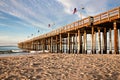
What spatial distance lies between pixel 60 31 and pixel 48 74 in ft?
62.9

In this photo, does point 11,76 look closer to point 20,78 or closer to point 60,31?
point 20,78

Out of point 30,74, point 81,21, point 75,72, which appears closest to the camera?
point 30,74

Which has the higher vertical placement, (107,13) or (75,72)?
(107,13)

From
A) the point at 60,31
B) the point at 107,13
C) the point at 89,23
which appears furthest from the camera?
the point at 60,31

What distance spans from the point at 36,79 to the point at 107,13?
11.4 meters

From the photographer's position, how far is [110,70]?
24.0 feet

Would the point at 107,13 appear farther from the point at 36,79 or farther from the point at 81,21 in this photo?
the point at 36,79

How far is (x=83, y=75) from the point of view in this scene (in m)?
6.47

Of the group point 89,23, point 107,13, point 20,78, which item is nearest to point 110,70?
point 20,78

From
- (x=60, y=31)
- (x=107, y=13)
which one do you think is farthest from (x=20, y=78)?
(x=60, y=31)

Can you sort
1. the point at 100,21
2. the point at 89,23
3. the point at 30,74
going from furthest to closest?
the point at 89,23 → the point at 100,21 → the point at 30,74

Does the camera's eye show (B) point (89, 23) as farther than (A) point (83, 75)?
Yes

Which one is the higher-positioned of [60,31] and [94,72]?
[60,31]

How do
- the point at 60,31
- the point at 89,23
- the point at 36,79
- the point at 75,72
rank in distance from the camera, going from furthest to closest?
1. the point at 60,31
2. the point at 89,23
3. the point at 75,72
4. the point at 36,79
